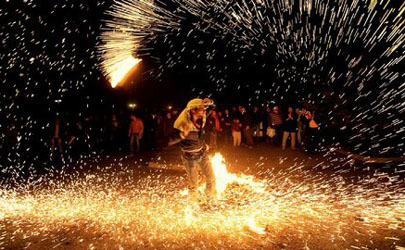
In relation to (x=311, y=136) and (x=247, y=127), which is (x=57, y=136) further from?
(x=311, y=136)

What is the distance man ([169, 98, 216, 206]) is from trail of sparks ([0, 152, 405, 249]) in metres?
0.32

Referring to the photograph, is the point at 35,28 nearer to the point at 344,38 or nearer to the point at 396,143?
the point at 344,38

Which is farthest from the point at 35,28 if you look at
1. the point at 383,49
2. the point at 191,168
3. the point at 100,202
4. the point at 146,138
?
the point at 383,49

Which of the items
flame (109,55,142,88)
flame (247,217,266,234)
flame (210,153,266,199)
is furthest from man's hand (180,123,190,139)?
flame (109,55,142,88)

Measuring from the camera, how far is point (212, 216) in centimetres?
491

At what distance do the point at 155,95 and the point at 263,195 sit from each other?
19177 millimetres

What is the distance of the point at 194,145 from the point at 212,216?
1.10 metres

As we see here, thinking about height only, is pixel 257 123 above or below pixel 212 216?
above

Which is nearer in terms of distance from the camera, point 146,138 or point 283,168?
point 283,168

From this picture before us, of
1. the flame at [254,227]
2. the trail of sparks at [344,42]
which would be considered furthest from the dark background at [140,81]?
the flame at [254,227]

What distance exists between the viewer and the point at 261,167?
8906 mm

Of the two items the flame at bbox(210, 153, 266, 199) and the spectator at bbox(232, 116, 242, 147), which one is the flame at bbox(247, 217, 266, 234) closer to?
the flame at bbox(210, 153, 266, 199)

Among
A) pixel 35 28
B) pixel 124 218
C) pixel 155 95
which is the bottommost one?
pixel 124 218

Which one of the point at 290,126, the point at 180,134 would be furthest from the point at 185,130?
the point at 290,126
